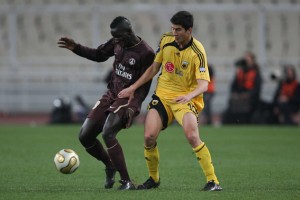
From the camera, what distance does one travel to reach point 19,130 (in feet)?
68.9

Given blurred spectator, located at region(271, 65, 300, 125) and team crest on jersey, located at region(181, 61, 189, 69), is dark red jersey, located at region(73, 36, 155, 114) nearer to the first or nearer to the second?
team crest on jersey, located at region(181, 61, 189, 69)

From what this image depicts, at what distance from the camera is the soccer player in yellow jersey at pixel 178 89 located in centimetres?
994

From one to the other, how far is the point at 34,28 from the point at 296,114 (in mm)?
9176

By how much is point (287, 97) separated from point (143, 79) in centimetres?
1267

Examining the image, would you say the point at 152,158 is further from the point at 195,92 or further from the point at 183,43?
the point at 183,43

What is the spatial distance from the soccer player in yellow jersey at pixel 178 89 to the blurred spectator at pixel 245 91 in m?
11.6

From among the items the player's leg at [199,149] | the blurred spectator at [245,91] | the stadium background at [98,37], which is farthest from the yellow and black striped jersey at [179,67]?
the stadium background at [98,37]

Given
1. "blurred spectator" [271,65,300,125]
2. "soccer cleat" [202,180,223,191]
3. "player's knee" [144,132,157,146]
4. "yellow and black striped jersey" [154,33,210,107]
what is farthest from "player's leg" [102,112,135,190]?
"blurred spectator" [271,65,300,125]

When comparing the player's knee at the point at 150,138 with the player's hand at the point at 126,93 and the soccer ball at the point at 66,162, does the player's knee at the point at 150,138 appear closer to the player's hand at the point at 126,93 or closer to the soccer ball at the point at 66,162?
the player's hand at the point at 126,93

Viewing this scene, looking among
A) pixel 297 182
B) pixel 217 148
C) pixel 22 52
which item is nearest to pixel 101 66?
pixel 22 52

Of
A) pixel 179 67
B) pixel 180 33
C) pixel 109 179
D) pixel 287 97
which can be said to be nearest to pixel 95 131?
pixel 109 179

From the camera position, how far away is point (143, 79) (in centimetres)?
1024

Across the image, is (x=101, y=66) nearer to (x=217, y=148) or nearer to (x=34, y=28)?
(x=34, y=28)

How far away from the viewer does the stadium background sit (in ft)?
82.2
